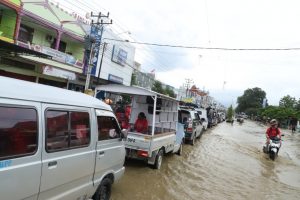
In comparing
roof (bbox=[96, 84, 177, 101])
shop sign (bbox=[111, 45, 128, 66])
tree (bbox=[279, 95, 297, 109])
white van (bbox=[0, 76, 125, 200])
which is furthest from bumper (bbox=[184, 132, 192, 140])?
tree (bbox=[279, 95, 297, 109])

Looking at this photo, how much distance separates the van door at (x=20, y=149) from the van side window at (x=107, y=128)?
162 cm

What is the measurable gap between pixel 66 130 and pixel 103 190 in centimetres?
184

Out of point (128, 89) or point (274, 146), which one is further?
point (274, 146)

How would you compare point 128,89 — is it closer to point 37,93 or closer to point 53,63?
point 37,93

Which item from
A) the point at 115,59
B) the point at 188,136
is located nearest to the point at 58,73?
the point at 115,59

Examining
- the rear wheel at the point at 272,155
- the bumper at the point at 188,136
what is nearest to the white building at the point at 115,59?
the bumper at the point at 188,136

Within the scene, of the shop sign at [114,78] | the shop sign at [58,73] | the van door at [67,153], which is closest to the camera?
the van door at [67,153]

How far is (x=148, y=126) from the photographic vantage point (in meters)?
11.9

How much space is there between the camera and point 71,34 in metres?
26.2

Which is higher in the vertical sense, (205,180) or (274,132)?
(274,132)

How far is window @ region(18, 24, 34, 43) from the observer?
22.8 m

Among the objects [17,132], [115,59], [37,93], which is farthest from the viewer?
[115,59]

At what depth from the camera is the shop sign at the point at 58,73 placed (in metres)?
22.7

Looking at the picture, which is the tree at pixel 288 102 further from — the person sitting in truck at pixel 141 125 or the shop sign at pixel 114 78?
the person sitting in truck at pixel 141 125
